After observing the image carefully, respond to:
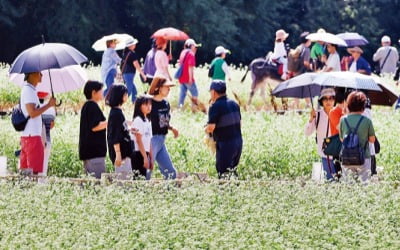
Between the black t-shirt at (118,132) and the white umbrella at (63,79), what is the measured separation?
5.44 feet

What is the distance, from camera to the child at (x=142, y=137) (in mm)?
13766

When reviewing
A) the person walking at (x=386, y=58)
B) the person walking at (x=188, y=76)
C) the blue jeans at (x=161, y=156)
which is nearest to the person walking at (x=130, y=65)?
the person walking at (x=188, y=76)

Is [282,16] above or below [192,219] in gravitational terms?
above

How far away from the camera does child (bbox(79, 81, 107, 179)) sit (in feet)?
45.1

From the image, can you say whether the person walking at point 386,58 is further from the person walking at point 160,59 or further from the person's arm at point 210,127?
the person's arm at point 210,127

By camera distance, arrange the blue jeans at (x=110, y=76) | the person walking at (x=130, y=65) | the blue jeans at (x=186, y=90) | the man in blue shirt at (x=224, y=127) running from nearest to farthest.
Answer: the man in blue shirt at (x=224, y=127), the blue jeans at (x=110, y=76), the person walking at (x=130, y=65), the blue jeans at (x=186, y=90)

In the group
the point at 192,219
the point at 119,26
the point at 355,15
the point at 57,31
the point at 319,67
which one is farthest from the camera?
the point at 355,15

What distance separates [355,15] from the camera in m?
50.2

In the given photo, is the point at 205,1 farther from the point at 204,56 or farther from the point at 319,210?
the point at 319,210

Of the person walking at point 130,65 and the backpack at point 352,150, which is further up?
the person walking at point 130,65

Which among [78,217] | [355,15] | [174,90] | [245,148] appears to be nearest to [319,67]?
[174,90]

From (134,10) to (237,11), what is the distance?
4.17 m

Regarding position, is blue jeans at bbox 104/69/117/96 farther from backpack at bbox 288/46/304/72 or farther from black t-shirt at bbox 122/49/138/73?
backpack at bbox 288/46/304/72

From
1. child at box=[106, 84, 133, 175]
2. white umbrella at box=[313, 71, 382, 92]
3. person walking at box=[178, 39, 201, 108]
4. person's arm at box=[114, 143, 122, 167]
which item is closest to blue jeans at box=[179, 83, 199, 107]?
person walking at box=[178, 39, 201, 108]
